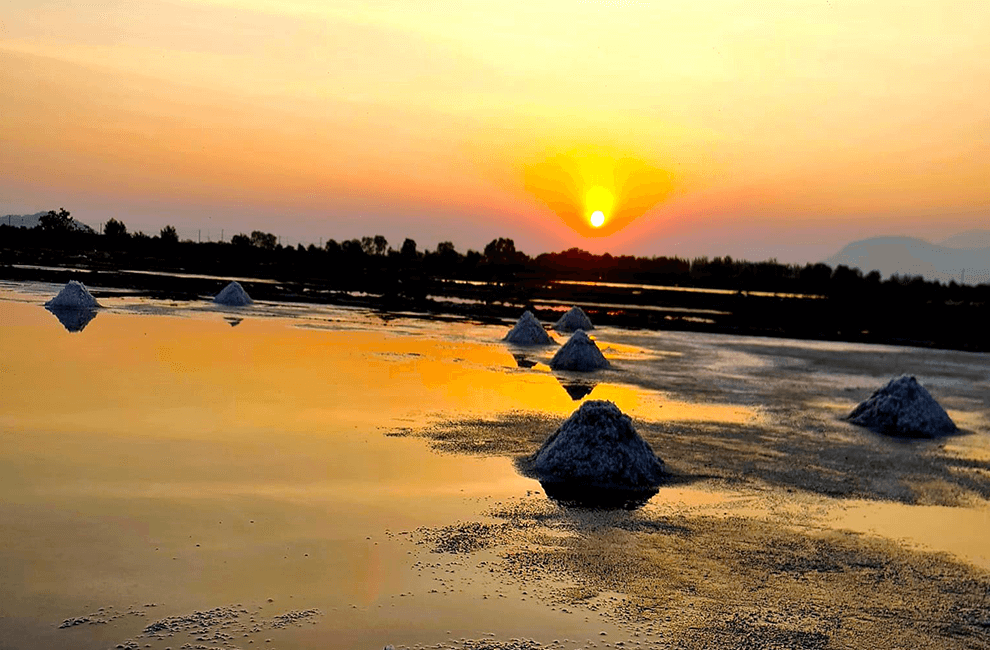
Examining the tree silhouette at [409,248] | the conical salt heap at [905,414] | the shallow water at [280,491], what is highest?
the tree silhouette at [409,248]

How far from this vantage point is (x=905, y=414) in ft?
45.4

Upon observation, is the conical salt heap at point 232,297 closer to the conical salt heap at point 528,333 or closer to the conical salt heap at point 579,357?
the conical salt heap at point 528,333

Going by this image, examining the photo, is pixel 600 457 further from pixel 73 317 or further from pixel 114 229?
pixel 114 229

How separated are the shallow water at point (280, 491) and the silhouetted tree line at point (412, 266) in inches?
1086

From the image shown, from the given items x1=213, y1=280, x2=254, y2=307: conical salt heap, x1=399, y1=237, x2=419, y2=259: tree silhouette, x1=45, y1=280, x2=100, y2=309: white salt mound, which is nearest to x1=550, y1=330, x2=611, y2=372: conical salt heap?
x1=45, y1=280, x2=100, y2=309: white salt mound

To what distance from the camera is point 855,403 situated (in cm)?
1667

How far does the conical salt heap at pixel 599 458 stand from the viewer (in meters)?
9.71

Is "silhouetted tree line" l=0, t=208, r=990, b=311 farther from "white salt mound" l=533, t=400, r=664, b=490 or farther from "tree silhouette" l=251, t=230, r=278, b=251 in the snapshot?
"white salt mound" l=533, t=400, r=664, b=490

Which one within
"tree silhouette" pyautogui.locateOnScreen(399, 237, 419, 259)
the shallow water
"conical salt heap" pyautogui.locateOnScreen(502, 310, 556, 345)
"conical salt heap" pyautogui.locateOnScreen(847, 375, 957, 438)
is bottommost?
the shallow water

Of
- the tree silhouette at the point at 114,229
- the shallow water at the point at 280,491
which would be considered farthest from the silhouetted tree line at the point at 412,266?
the shallow water at the point at 280,491

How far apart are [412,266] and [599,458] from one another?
69.8m

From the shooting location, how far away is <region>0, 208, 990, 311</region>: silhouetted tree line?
57156 mm

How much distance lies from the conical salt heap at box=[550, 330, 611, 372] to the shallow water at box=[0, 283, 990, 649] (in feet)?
1.83

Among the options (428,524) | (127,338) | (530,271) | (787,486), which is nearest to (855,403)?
(787,486)
